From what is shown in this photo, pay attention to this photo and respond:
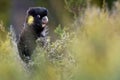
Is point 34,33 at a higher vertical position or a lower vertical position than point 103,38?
lower

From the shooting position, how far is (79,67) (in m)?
3.88

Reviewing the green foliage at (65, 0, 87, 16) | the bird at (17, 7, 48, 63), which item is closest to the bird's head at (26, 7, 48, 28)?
the bird at (17, 7, 48, 63)

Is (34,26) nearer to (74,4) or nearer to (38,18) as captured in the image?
(38,18)

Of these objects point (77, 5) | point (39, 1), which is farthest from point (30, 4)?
point (77, 5)

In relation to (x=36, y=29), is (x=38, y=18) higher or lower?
higher

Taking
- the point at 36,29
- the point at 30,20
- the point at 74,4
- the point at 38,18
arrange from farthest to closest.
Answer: the point at 74,4, the point at 30,20, the point at 38,18, the point at 36,29

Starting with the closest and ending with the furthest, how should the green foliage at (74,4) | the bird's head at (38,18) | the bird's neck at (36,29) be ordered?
the bird's neck at (36,29), the bird's head at (38,18), the green foliage at (74,4)

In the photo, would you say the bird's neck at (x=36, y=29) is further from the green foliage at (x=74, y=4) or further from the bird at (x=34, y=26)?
the green foliage at (x=74, y=4)

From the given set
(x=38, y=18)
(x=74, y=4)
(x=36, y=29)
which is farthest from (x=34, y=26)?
(x=74, y=4)

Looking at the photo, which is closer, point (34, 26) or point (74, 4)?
point (34, 26)

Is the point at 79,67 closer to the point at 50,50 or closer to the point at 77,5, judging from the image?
the point at 50,50

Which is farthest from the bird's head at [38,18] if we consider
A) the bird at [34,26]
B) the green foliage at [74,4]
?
the green foliage at [74,4]

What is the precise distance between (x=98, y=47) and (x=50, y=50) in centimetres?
161

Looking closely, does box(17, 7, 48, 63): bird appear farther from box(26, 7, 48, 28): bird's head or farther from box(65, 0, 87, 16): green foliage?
box(65, 0, 87, 16): green foliage
